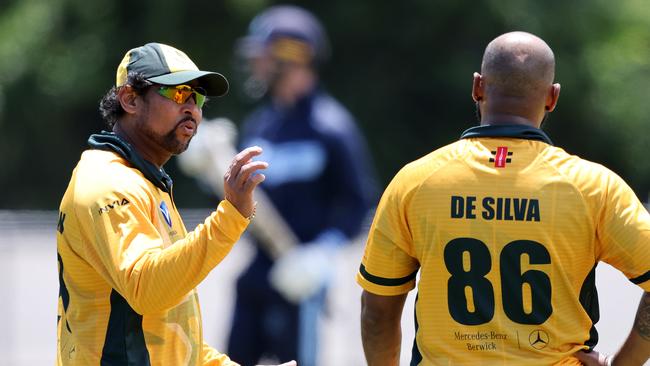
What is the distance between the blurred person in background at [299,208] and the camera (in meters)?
6.71

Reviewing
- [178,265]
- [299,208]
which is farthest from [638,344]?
[299,208]

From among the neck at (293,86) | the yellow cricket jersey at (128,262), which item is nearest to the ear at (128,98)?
the yellow cricket jersey at (128,262)

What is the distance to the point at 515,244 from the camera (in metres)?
3.46

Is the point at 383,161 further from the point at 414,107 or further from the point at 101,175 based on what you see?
the point at 101,175

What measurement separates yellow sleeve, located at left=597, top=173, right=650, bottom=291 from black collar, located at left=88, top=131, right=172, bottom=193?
4.15ft

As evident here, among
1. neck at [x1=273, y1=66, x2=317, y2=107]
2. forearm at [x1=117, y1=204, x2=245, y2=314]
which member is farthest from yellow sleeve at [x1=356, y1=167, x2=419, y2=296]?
neck at [x1=273, y1=66, x2=317, y2=107]

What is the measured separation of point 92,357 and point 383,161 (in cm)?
1554

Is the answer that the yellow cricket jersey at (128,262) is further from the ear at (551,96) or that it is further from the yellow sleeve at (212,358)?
the ear at (551,96)

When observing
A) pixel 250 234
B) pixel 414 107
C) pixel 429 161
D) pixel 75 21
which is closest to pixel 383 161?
pixel 414 107

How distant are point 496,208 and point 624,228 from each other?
354mm

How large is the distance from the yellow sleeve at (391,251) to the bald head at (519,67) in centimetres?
41

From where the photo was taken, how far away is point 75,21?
60.4 ft

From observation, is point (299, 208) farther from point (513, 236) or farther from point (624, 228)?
point (624, 228)

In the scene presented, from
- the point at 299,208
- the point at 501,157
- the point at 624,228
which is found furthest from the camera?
the point at 299,208
